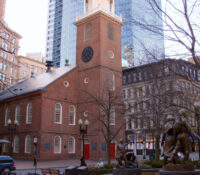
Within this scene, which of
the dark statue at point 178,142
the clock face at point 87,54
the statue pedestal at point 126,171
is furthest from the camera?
the clock face at point 87,54

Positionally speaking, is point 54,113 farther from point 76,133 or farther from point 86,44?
point 86,44

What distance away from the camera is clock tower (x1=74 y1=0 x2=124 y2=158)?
34.6 metres

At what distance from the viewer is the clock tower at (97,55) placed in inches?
1362

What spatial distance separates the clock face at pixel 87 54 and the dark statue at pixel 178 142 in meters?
27.9

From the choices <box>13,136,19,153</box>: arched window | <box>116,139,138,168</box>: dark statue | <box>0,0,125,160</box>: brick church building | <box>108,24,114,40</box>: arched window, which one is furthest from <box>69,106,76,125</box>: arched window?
<box>116,139,138,168</box>: dark statue

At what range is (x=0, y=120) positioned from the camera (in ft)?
132

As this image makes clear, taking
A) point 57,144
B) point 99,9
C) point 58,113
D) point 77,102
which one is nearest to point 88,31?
point 99,9

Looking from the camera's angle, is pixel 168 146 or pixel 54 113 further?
pixel 54 113

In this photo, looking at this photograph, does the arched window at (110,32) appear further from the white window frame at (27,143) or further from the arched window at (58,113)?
the white window frame at (27,143)

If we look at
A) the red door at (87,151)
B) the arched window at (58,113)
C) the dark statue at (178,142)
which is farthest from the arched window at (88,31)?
the dark statue at (178,142)

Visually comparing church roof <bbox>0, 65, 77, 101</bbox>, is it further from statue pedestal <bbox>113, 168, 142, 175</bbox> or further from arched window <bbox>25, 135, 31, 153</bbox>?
statue pedestal <bbox>113, 168, 142, 175</bbox>

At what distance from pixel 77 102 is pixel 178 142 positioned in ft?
92.2

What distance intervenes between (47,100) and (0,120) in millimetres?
12314

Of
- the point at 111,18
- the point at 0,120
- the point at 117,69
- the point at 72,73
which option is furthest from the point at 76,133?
the point at 111,18
